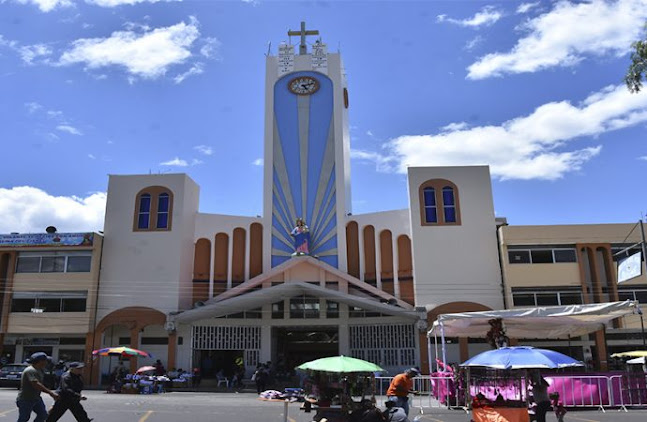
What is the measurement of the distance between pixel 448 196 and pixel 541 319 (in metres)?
13.0

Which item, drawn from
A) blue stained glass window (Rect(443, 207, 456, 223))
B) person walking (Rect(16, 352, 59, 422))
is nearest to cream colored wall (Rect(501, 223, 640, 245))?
blue stained glass window (Rect(443, 207, 456, 223))

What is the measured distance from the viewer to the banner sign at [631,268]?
19.2 meters

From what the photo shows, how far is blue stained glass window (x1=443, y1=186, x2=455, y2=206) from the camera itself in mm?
32219

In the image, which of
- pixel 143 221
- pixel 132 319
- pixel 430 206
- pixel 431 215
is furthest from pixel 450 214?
pixel 132 319

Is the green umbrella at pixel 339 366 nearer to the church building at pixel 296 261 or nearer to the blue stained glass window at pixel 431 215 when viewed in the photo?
the church building at pixel 296 261

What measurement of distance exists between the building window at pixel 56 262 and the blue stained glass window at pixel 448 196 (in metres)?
19.9

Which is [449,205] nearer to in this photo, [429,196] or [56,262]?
[429,196]

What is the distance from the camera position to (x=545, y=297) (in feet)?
98.3

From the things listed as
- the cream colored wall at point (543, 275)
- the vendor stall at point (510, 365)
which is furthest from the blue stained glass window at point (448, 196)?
the vendor stall at point (510, 365)

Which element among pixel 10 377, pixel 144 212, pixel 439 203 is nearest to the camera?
pixel 10 377

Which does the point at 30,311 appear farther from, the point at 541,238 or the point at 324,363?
the point at 541,238

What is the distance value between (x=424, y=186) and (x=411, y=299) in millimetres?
6281

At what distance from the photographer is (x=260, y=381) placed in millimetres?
26500

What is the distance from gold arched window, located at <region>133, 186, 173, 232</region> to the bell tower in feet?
18.7
